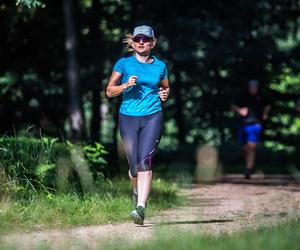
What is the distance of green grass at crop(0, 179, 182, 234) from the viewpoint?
9.09 meters

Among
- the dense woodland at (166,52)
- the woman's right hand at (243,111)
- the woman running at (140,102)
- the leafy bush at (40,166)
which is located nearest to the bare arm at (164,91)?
the woman running at (140,102)

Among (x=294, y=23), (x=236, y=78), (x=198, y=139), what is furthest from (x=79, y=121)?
(x=198, y=139)

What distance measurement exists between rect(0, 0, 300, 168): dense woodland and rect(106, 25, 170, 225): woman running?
11466 mm

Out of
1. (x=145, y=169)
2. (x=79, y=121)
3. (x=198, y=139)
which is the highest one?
(x=145, y=169)

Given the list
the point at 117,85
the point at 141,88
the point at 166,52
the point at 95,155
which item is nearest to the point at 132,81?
the point at 141,88

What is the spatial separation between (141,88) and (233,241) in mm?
2908

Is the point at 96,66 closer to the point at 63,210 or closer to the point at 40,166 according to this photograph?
the point at 40,166

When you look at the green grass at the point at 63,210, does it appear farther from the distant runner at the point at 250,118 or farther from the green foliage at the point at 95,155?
the distant runner at the point at 250,118

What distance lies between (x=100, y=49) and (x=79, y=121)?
12.5 ft

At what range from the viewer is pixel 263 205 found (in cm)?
1183

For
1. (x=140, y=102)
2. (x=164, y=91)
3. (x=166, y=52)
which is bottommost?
(x=166, y=52)

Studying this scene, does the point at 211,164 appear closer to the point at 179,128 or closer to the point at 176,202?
the point at 179,128

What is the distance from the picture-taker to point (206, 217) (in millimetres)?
10375

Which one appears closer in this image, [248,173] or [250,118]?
[250,118]
